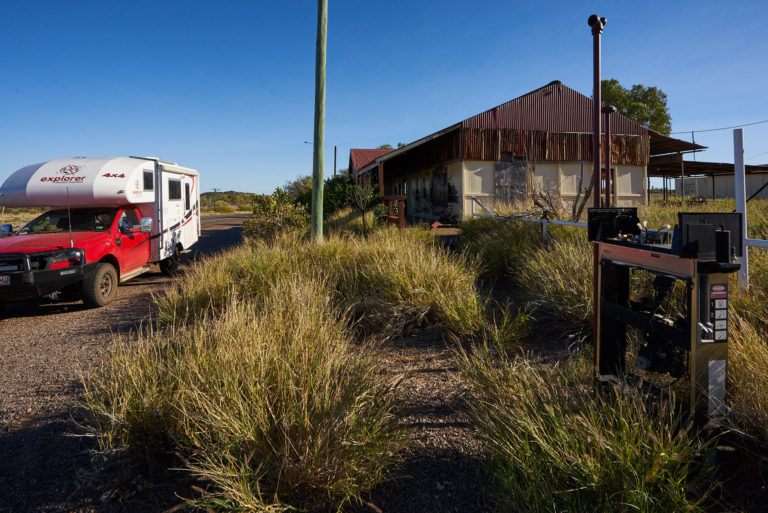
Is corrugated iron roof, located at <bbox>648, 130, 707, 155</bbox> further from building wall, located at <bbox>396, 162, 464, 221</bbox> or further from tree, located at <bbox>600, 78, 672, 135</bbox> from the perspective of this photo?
tree, located at <bbox>600, 78, 672, 135</bbox>

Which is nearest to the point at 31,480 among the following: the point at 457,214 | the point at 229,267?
the point at 229,267

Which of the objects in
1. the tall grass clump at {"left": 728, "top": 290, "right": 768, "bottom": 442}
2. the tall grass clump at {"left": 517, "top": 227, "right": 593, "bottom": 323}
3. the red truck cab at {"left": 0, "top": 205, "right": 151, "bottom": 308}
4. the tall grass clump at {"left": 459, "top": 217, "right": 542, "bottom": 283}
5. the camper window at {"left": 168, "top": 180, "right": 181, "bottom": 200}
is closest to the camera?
the tall grass clump at {"left": 728, "top": 290, "right": 768, "bottom": 442}

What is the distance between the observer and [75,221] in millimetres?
8703

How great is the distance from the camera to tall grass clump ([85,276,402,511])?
2461 millimetres

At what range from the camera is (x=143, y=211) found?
994cm

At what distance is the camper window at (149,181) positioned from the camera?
9492 mm

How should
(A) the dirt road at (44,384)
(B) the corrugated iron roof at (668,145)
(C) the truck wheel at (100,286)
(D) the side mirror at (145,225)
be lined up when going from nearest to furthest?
(A) the dirt road at (44,384) < (C) the truck wheel at (100,286) < (D) the side mirror at (145,225) < (B) the corrugated iron roof at (668,145)

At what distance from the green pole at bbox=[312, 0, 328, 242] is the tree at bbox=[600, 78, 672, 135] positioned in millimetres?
40072

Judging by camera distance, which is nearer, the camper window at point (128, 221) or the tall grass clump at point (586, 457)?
the tall grass clump at point (586, 457)

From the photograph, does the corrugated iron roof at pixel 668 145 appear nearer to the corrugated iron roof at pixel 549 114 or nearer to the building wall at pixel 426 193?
the corrugated iron roof at pixel 549 114

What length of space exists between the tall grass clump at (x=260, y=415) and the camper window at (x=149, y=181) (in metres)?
6.83

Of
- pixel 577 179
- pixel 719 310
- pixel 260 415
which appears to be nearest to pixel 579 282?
pixel 719 310

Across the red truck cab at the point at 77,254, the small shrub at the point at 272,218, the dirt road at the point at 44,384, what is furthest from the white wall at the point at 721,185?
the dirt road at the point at 44,384

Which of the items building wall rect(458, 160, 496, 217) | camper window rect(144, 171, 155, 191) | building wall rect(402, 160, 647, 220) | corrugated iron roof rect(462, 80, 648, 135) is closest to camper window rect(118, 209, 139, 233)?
camper window rect(144, 171, 155, 191)
